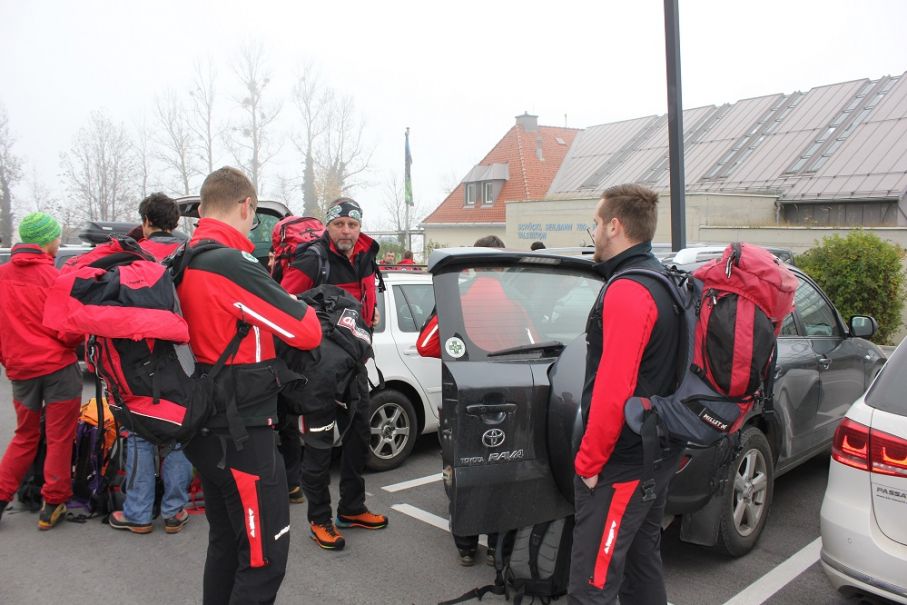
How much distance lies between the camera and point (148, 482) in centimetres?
463

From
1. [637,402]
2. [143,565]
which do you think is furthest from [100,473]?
[637,402]

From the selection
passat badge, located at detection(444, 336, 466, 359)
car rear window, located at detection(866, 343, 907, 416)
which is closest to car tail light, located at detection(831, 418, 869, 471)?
car rear window, located at detection(866, 343, 907, 416)

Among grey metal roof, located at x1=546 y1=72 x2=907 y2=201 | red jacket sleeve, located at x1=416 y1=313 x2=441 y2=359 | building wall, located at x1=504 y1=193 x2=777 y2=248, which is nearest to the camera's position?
red jacket sleeve, located at x1=416 y1=313 x2=441 y2=359

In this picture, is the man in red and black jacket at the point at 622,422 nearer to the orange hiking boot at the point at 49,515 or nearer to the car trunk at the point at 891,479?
the car trunk at the point at 891,479

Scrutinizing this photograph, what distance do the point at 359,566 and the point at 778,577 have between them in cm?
242

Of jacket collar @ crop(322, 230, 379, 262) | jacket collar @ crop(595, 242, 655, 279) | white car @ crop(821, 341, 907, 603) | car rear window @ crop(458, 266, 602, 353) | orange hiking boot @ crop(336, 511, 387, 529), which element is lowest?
orange hiking boot @ crop(336, 511, 387, 529)

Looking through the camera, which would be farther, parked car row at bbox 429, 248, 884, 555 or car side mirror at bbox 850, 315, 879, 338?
car side mirror at bbox 850, 315, 879, 338

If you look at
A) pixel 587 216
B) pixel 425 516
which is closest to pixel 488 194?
pixel 587 216

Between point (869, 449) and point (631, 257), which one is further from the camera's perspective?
point (869, 449)

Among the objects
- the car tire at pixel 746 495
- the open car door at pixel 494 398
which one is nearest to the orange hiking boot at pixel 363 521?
the open car door at pixel 494 398

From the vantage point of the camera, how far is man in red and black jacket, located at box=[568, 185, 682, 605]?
8.00ft

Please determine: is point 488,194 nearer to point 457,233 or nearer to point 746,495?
point 457,233

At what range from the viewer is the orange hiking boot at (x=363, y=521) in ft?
15.2

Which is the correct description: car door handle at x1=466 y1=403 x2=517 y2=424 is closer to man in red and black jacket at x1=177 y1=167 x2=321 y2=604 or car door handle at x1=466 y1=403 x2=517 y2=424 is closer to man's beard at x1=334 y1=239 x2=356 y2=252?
man in red and black jacket at x1=177 y1=167 x2=321 y2=604
